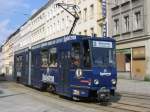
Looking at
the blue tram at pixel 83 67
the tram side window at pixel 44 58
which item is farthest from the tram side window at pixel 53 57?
the tram side window at pixel 44 58

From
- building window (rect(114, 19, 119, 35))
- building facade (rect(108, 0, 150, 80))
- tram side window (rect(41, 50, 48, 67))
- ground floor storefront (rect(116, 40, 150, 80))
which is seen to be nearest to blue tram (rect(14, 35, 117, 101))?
tram side window (rect(41, 50, 48, 67))

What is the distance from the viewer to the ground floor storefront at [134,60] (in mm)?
39781

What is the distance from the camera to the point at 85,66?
1970 cm

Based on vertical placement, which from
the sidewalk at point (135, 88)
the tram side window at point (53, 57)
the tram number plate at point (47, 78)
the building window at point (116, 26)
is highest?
the building window at point (116, 26)

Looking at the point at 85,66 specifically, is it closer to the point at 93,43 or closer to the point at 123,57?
the point at 93,43

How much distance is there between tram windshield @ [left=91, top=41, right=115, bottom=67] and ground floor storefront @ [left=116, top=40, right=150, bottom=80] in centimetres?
1961

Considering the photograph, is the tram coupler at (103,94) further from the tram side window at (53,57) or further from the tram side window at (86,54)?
the tram side window at (53,57)

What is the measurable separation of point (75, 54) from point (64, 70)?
69.0 inches

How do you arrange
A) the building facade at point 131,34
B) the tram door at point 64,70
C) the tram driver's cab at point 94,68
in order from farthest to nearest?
the building facade at point 131,34, the tram door at point 64,70, the tram driver's cab at point 94,68

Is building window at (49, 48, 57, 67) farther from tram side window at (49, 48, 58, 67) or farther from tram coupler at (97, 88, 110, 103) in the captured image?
tram coupler at (97, 88, 110, 103)

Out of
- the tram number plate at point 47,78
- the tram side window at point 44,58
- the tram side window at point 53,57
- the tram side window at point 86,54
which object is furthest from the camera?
the tram side window at point 44,58

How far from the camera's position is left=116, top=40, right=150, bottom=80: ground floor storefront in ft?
131

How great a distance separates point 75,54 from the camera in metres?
20.5

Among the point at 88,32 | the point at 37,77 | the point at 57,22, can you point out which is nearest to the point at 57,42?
the point at 37,77
